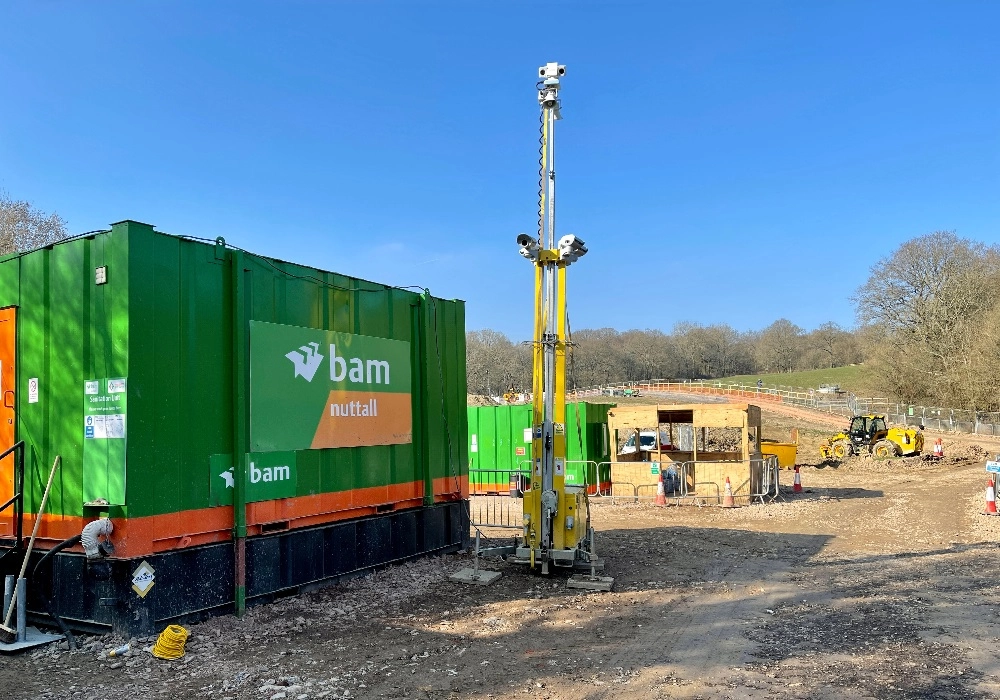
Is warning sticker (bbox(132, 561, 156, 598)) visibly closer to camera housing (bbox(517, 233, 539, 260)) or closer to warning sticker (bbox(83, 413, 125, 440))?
warning sticker (bbox(83, 413, 125, 440))

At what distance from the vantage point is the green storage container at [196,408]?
22.1 feet

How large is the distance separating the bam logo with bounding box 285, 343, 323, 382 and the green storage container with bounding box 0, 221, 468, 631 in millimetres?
21

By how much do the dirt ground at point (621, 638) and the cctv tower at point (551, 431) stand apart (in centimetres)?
45

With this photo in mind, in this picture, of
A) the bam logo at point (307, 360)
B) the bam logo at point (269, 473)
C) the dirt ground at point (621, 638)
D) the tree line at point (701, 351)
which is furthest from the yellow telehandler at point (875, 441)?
the tree line at point (701, 351)

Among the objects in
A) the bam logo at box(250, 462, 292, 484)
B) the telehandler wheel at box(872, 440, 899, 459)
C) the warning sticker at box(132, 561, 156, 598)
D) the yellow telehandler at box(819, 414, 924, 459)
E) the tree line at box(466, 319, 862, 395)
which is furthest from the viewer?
the tree line at box(466, 319, 862, 395)

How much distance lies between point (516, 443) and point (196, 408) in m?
16.1

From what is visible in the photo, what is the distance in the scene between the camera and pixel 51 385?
725cm

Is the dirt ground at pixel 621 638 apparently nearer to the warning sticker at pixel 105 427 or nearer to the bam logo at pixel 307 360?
the warning sticker at pixel 105 427

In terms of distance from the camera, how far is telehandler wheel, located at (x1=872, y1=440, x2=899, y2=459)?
29219mm

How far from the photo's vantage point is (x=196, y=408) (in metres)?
7.30

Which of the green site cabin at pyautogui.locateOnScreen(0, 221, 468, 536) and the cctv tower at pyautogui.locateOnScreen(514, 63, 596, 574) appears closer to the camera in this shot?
the green site cabin at pyautogui.locateOnScreen(0, 221, 468, 536)

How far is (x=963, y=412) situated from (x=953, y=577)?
128 ft

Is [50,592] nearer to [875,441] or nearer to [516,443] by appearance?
[516,443]

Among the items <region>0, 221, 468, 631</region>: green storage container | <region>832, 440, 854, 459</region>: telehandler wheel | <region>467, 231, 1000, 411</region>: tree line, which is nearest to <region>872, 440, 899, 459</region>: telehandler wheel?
<region>832, 440, 854, 459</region>: telehandler wheel
